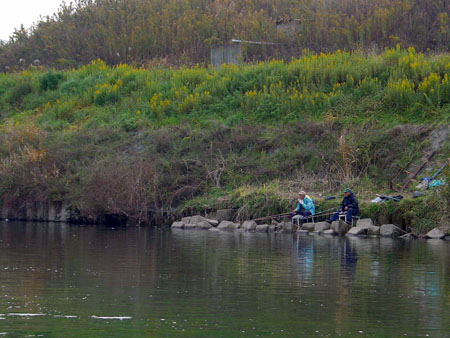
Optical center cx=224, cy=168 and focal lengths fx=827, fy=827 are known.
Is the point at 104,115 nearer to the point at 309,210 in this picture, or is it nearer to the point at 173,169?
the point at 173,169

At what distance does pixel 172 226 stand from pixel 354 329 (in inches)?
907

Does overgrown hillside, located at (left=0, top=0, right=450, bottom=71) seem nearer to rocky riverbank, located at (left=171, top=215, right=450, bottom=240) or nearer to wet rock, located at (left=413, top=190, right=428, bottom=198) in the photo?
wet rock, located at (left=413, top=190, right=428, bottom=198)

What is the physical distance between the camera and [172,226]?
35.5 metres

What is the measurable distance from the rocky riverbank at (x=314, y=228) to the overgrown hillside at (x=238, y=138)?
102 cm

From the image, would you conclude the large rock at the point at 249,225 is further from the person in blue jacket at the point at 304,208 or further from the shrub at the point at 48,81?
the shrub at the point at 48,81

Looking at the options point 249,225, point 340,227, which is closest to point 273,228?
point 249,225

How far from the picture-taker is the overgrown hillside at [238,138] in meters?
36.2

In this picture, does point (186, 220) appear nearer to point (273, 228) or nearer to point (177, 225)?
point (177, 225)

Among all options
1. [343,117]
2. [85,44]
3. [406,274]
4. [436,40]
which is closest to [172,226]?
[343,117]

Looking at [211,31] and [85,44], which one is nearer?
Result: [211,31]

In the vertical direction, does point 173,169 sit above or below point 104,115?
below

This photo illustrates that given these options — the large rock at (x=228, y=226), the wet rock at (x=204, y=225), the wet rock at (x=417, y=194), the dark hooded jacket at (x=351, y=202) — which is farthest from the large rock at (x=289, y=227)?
the wet rock at (x=417, y=194)

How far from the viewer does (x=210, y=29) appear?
53.9 m

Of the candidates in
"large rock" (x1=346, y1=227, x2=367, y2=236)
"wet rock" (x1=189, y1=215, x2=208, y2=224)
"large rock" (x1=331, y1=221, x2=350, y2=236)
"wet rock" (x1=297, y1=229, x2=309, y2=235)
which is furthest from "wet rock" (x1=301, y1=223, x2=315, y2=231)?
"wet rock" (x1=189, y1=215, x2=208, y2=224)
